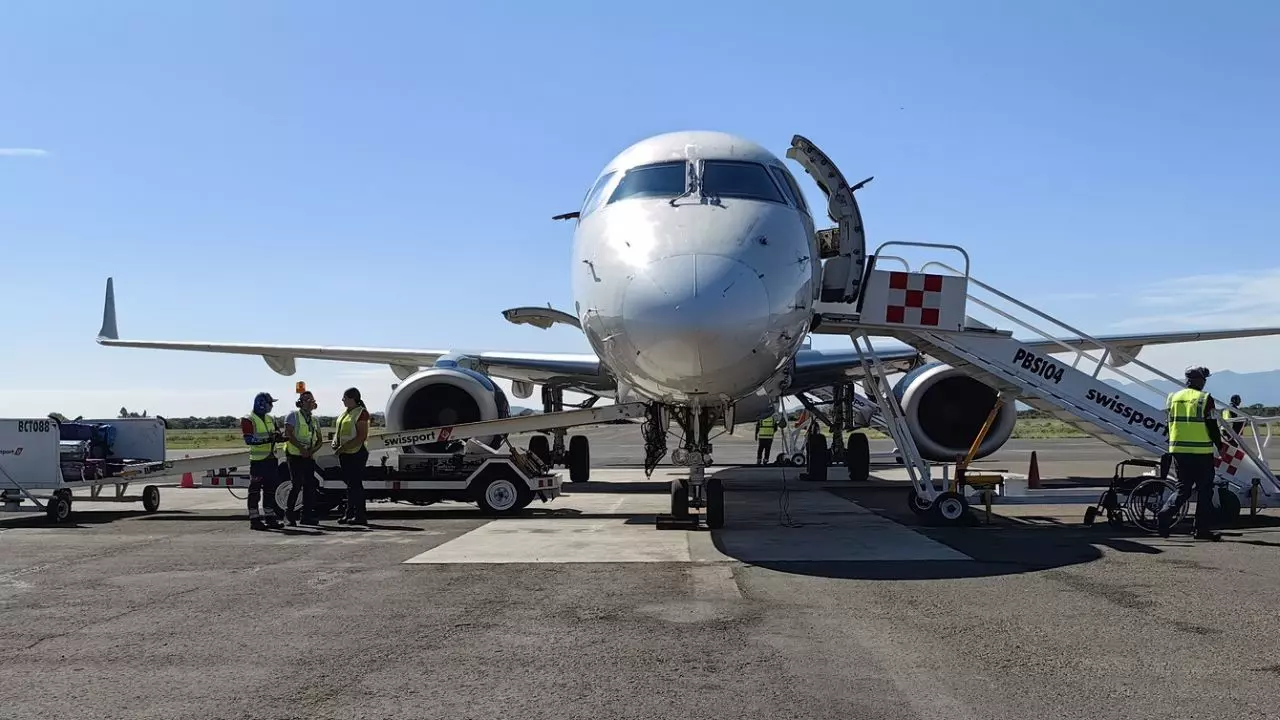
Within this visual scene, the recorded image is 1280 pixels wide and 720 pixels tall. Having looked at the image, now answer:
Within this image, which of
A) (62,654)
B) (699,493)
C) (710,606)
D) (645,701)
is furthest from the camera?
(699,493)

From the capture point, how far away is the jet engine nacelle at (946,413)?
1362 cm

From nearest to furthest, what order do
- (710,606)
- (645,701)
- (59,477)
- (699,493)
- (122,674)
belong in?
(645,701), (122,674), (710,606), (699,493), (59,477)

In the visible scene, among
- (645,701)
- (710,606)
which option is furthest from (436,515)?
(645,701)

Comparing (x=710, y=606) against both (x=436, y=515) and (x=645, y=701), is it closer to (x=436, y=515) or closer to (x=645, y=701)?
(x=645, y=701)

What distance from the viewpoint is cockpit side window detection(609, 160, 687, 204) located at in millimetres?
9844

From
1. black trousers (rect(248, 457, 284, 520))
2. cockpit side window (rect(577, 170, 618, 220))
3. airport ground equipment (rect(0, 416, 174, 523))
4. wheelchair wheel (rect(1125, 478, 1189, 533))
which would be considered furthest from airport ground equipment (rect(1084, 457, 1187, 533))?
airport ground equipment (rect(0, 416, 174, 523))

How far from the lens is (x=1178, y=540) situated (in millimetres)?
9742

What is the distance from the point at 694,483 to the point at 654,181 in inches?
118

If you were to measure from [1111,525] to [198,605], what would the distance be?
8770mm

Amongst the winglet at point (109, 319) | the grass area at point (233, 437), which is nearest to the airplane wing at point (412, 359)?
the winglet at point (109, 319)

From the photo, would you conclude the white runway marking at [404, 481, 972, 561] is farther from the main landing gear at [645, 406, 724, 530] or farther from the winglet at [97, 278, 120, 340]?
the winglet at [97, 278, 120, 340]

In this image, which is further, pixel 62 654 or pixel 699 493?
pixel 699 493

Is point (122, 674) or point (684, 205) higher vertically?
point (684, 205)

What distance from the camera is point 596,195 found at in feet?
35.2
